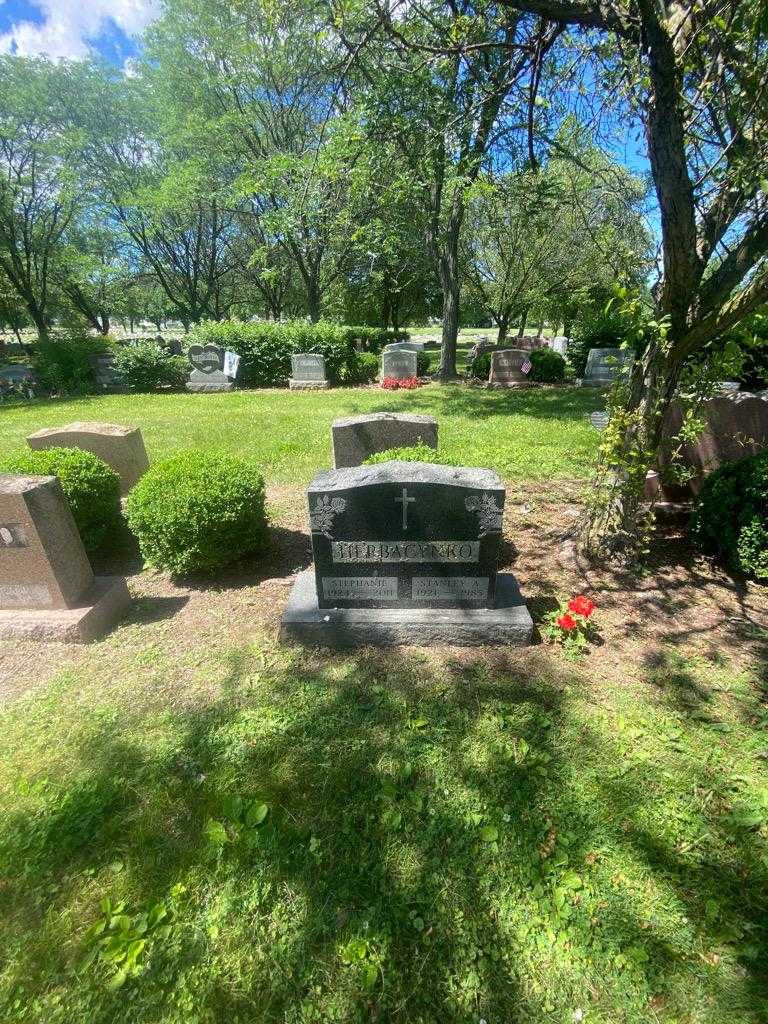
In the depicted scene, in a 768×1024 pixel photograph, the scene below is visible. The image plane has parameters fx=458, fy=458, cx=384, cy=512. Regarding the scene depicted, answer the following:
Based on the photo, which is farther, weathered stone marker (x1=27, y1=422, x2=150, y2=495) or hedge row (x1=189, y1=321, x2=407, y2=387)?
hedge row (x1=189, y1=321, x2=407, y2=387)

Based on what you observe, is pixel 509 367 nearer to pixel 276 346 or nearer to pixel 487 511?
pixel 276 346

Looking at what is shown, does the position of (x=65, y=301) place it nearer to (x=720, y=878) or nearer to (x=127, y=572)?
(x=127, y=572)

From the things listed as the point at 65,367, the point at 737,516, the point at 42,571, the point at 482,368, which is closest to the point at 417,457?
the point at 737,516

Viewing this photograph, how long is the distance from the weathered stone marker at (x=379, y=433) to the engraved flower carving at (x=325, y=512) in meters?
2.14

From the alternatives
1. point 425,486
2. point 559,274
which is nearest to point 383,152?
point 425,486

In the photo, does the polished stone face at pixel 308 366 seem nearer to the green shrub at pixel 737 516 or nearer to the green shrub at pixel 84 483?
the green shrub at pixel 84 483

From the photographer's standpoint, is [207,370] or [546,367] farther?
[207,370]

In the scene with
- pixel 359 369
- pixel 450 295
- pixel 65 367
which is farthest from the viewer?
pixel 359 369

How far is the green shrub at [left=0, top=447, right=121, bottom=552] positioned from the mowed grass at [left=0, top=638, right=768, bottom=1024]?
209 cm

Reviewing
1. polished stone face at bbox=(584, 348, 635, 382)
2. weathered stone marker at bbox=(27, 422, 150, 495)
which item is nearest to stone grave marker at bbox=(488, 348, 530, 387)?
polished stone face at bbox=(584, 348, 635, 382)

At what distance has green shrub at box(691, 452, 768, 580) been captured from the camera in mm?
3889

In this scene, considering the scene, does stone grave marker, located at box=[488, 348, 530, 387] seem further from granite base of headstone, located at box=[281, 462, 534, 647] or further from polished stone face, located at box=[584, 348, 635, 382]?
granite base of headstone, located at box=[281, 462, 534, 647]

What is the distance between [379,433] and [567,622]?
9.97ft

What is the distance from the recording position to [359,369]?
17.4 metres
